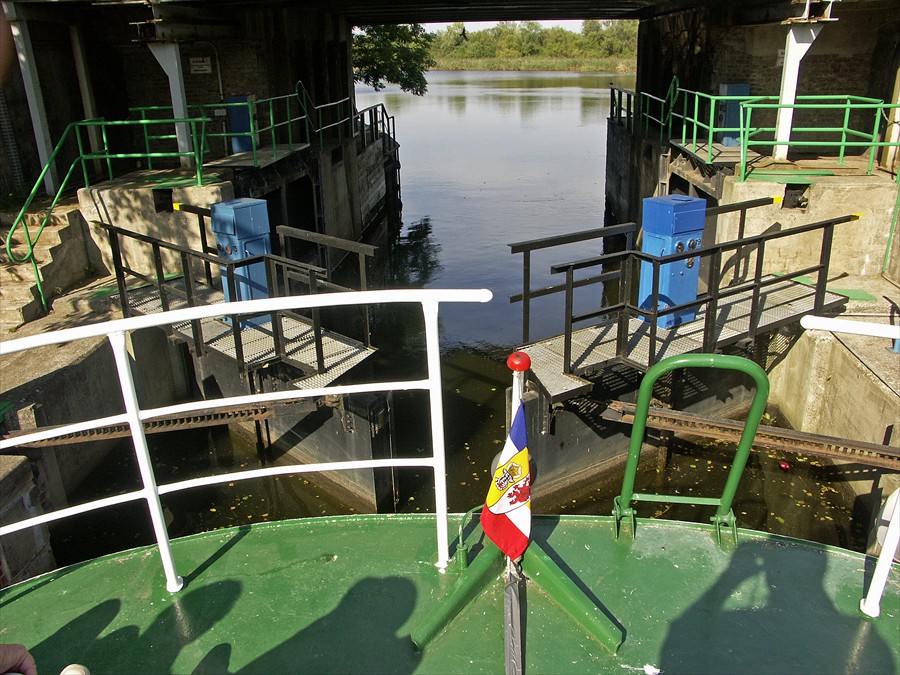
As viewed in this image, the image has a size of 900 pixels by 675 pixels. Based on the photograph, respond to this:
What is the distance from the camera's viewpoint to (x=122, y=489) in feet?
28.8

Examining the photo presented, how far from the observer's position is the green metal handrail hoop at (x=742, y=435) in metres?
3.11

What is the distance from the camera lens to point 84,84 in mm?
15484

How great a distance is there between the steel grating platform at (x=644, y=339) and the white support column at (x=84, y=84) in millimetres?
11774

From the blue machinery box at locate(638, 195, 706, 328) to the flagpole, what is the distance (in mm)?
5175

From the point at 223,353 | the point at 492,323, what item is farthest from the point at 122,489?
the point at 492,323

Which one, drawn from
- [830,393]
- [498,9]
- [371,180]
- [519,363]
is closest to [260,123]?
[371,180]

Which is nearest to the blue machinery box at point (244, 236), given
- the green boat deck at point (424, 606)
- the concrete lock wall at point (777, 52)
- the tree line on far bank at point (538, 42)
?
the green boat deck at point (424, 606)

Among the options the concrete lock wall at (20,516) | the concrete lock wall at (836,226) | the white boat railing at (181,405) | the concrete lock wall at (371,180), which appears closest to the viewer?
the white boat railing at (181,405)

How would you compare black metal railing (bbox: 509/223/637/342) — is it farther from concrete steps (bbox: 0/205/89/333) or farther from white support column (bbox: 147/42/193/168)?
white support column (bbox: 147/42/193/168)

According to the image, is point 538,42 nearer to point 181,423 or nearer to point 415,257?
point 415,257

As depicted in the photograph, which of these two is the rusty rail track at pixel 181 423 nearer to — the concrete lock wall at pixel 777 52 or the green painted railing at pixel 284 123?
the green painted railing at pixel 284 123

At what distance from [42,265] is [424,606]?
9.57 m

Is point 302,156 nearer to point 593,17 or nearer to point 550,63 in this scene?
point 593,17

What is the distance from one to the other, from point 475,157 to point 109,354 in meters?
27.9
